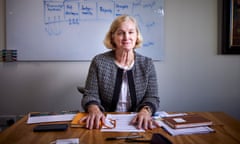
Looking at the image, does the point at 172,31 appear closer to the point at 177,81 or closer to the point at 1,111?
the point at 177,81

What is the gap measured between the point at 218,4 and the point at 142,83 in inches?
62.1

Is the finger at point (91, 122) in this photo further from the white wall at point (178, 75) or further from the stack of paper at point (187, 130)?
the white wall at point (178, 75)

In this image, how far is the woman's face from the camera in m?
1.51

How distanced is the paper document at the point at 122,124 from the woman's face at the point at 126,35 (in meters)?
0.54

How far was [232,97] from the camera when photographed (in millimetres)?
2523

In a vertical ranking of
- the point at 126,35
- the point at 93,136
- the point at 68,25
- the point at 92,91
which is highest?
the point at 68,25

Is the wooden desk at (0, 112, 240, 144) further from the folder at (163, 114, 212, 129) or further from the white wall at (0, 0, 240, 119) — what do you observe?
the white wall at (0, 0, 240, 119)

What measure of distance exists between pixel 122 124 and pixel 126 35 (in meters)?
0.69

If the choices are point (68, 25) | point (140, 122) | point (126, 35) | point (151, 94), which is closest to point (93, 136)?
point (140, 122)

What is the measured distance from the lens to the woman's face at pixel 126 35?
1.51m

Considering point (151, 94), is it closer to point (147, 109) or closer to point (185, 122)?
point (147, 109)

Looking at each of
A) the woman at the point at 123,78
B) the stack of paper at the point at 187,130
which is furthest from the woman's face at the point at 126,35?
the stack of paper at the point at 187,130

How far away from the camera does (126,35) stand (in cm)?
151

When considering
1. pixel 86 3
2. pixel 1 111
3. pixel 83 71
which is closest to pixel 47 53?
pixel 83 71
